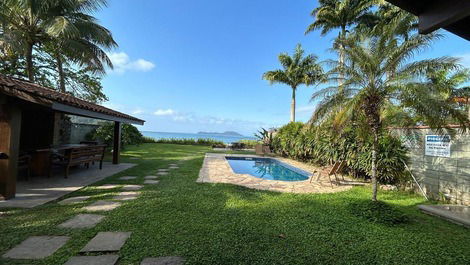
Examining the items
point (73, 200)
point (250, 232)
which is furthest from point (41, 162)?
point (250, 232)

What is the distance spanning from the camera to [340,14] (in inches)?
761

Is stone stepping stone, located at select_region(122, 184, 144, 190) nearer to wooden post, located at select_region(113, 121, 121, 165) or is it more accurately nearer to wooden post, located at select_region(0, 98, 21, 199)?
wooden post, located at select_region(0, 98, 21, 199)

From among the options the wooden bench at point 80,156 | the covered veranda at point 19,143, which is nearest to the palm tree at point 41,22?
the covered veranda at point 19,143

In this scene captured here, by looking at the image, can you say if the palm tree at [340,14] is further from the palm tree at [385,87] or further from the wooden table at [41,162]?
the wooden table at [41,162]

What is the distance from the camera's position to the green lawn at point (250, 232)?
300 centimetres

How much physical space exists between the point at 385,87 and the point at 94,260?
6304 millimetres

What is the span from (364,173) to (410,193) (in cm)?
210

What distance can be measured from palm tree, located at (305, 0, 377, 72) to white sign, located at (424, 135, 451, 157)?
593 inches

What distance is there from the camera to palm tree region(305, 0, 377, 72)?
1883 cm

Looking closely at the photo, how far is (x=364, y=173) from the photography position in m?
8.98

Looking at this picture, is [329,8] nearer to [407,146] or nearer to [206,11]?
[206,11]

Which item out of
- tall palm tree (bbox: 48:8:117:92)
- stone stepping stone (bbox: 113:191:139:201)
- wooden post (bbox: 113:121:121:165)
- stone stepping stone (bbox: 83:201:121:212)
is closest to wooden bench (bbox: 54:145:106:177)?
wooden post (bbox: 113:121:121:165)

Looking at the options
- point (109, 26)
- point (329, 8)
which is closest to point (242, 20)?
point (329, 8)

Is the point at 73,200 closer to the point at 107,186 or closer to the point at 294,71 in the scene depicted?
the point at 107,186
